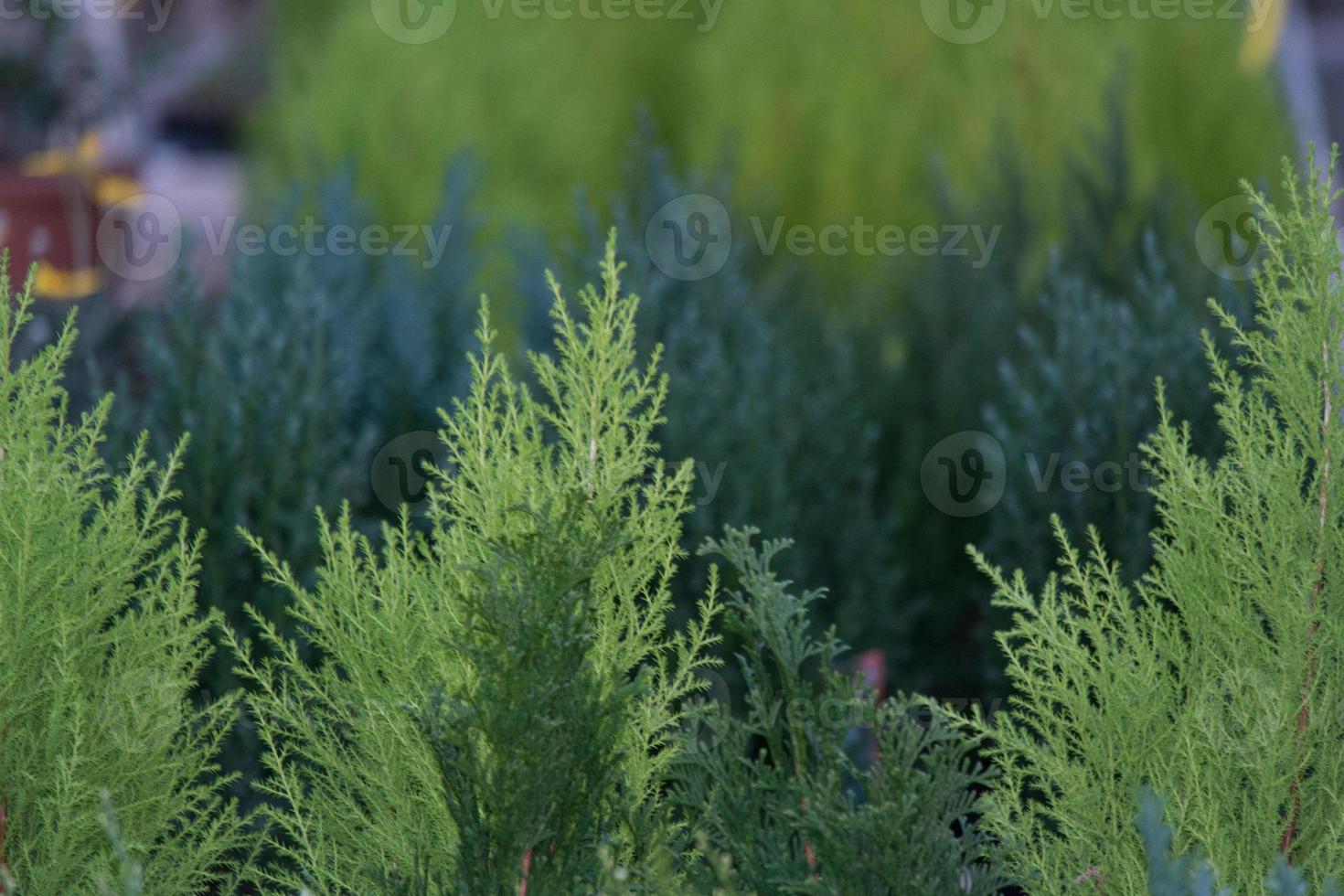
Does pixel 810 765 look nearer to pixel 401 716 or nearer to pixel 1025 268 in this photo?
pixel 401 716

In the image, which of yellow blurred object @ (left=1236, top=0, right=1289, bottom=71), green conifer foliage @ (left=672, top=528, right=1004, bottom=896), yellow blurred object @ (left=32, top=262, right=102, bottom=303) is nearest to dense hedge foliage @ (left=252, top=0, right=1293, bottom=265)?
yellow blurred object @ (left=1236, top=0, right=1289, bottom=71)

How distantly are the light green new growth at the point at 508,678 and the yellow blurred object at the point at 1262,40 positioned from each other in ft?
12.2

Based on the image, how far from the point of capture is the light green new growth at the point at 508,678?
5.18ft

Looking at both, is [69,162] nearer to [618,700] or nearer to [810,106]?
[810,106]

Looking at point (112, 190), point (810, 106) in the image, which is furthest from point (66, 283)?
point (810, 106)

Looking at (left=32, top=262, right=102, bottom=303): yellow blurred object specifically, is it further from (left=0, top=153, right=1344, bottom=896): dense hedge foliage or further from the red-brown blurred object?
(left=0, top=153, right=1344, bottom=896): dense hedge foliage

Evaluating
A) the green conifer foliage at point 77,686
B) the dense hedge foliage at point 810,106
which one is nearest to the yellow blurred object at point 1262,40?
the dense hedge foliage at point 810,106

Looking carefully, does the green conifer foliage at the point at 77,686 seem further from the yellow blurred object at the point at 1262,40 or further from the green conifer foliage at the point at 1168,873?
the yellow blurred object at the point at 1262,40

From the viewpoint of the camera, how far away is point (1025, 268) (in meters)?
4.23

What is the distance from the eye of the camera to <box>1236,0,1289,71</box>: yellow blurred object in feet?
15.6

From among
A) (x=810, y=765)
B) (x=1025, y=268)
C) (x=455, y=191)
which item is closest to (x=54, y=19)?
(x=455, y=191)

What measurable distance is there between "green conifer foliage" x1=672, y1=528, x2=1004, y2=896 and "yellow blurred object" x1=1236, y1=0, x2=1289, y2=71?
3701 mm

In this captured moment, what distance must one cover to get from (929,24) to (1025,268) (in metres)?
1.43

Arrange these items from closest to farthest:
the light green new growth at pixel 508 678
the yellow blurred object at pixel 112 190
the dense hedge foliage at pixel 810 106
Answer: the light green new growth at pixel 508 678, the dense hedge foliage at pixel 810 106, the yellow blurred object at pixel 112 190
